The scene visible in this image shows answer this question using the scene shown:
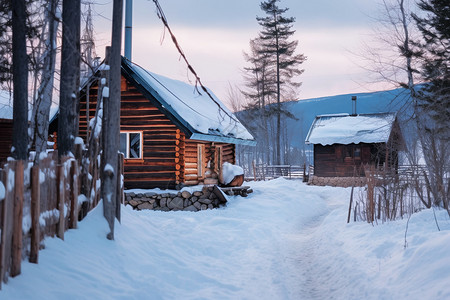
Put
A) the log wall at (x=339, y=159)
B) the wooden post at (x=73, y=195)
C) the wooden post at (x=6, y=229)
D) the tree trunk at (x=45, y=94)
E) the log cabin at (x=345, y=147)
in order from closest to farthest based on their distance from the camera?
1. the wooden post at (x=6, y=229)
2. the wooden post at (x=73, y=195)
3. the tree trunk at (x=45, y=94)
4. the log cabin at (x=345, y=147)
5. the log wall at (x=339, y=159)

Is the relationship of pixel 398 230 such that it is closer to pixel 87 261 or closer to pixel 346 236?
pixel 346 236

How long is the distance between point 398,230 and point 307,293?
312 centimetres

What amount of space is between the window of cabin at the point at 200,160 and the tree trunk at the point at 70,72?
9545 mm

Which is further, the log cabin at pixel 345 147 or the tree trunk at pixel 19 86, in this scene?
the log cabin at pixel 345 147

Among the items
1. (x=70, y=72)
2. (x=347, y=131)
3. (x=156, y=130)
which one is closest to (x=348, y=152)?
→ (x=347, y=131)

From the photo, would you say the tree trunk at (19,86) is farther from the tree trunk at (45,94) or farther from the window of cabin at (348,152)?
the window of cabin at (348,152)

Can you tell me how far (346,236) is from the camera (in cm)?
959

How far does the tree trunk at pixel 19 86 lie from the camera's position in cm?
838

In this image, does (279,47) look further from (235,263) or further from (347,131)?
(235,263)

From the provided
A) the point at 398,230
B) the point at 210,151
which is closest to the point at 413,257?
the point at 398,230

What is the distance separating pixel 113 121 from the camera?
23.7 ft

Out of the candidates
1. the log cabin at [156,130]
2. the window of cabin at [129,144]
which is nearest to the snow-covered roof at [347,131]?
the log cabin at [156,130]

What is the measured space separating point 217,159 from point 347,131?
1576 cm

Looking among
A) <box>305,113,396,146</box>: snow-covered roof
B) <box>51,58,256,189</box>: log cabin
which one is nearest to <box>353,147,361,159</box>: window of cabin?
<box>305,113,396,146</box>: snow-covered roof
